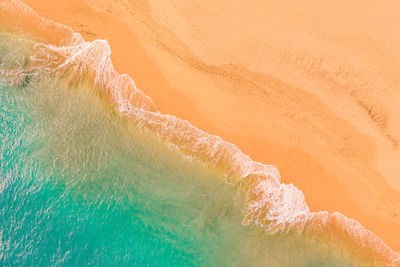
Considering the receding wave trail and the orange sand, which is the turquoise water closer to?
the receding wave trail

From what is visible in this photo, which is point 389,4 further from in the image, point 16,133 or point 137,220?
point 16,133

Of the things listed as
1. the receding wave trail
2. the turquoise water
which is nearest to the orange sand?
the receding wave trail

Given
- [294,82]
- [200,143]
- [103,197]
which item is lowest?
[103,197]

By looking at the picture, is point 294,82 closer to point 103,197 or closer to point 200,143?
point 200,143

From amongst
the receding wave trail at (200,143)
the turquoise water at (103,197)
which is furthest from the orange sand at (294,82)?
the turquoise water at (103,197)

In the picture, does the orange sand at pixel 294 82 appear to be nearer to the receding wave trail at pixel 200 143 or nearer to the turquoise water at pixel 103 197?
the receding wave trail at pixel 200 143

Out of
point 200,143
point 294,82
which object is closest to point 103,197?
point 200,143

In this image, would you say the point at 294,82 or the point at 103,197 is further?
the point at 294,82

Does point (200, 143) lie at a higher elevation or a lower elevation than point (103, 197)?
higher
